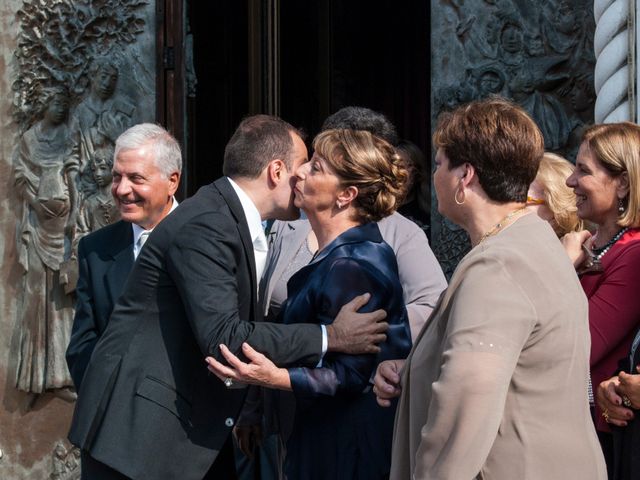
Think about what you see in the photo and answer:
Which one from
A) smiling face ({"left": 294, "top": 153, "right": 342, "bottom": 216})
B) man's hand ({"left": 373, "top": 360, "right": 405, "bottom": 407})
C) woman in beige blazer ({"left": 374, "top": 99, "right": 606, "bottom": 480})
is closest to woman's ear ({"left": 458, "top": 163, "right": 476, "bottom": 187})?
woman in beige blazer ({"left": 374, "top": 99, "right": 606, "bottom": 480})

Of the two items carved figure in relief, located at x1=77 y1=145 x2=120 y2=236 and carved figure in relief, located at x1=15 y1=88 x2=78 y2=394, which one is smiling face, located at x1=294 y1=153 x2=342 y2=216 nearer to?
carved figure in relief, located at x1=77 y1=145 x2=120 y2=236

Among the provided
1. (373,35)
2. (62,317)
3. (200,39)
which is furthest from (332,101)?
(62,317)

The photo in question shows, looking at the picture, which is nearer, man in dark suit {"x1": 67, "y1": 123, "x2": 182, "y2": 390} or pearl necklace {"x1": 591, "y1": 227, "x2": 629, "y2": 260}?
pearl necklace {"x1": 591, "y1": 227, "x2": 629, "y2": 260}

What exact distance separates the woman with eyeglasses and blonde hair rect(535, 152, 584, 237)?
0.26 meters

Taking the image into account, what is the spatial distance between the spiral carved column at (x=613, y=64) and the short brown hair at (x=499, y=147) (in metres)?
2.23

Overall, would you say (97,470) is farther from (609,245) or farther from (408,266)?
(609,245)

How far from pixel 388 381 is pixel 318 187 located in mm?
702

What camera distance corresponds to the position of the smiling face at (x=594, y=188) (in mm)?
3838

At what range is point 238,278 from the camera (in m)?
3.74

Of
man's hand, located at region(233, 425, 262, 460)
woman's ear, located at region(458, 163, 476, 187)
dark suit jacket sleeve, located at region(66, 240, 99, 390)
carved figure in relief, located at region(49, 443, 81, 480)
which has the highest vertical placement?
woman's ear, located at region(458, 163, 476, 187)

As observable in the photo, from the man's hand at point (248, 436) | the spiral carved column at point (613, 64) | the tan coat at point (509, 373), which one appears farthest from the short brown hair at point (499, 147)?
the spiral carved column at point (613, 64)

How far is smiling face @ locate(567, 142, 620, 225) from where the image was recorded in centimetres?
384

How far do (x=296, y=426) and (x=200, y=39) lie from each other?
4017 mm

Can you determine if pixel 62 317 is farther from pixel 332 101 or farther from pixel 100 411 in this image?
pixel 100 411
